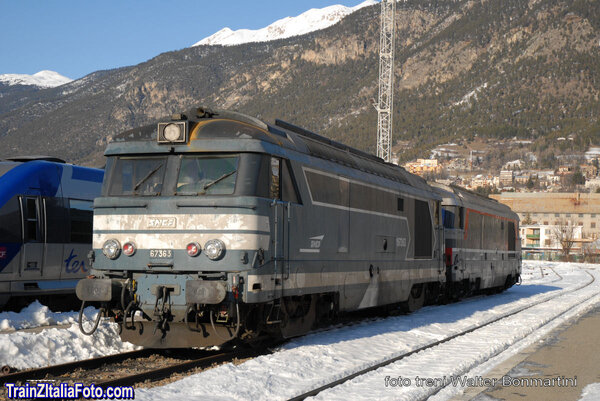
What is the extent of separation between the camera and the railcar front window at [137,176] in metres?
11.8

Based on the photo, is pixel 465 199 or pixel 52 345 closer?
pixel 52 345

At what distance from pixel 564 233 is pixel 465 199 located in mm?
143432

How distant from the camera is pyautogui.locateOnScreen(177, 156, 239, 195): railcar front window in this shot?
37.5ft

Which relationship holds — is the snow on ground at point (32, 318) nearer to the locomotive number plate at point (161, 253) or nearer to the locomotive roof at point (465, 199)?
the locomotive number plate at point (161, 253)

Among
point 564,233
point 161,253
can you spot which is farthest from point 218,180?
point 564,233

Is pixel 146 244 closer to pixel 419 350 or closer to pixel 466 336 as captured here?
pixel 419 350

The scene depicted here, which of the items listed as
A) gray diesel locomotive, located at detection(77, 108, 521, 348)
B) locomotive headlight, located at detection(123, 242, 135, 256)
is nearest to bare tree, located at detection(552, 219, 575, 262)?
gray diesel locomotive, located at detection(77, 108, 521, 348)

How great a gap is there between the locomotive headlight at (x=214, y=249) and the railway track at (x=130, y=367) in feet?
5.72

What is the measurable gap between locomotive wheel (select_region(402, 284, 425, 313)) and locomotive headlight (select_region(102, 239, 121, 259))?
9.64 metres

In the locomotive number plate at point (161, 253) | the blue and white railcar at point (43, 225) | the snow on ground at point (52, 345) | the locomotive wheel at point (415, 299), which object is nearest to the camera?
the snow on ground at point (52, 345)

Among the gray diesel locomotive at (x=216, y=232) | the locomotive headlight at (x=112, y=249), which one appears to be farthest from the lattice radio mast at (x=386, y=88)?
the locomotive headlight at (x=112, y=249)

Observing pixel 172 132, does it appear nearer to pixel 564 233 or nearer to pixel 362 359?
pixel 362 359

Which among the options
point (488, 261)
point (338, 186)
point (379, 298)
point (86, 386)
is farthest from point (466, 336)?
point (488, 261)

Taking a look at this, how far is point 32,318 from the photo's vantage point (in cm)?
1510
